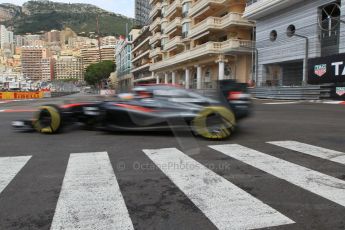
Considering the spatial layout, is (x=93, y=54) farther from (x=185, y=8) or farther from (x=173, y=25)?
(x=185, y=8)

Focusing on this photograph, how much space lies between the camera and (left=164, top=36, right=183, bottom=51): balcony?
5032 cm

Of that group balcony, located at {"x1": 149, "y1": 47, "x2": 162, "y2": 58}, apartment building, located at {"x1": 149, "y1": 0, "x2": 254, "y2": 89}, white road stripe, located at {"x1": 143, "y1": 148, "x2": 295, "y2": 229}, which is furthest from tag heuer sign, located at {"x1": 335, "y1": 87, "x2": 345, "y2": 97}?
balcony, located at {"x1": 149, "y1": 47, "x2": 162, "y2": 58}

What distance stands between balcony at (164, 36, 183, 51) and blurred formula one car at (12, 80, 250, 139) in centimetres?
4302

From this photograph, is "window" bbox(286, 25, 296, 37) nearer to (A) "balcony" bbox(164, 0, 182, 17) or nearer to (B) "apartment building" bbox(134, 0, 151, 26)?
(A) "balcony" bbox(164, 0, 182, 17)

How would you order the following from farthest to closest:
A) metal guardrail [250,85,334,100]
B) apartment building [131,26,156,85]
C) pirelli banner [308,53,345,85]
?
apartment building [131,26,156,85]
metal guardrail [250,85,334,100]
pirelli banner [308,53,345,85]

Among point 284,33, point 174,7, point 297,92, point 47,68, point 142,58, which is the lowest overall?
point 297,92

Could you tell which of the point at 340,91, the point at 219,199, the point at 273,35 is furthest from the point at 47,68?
the point at 219,199

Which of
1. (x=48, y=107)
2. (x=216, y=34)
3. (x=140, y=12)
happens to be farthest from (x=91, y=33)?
(x=48, y=107)

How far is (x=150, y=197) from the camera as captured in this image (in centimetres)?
368

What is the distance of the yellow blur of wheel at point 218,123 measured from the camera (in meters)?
6.81

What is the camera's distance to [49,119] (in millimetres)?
8180

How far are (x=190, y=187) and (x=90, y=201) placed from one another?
117 cm

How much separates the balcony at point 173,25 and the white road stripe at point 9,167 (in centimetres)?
4717

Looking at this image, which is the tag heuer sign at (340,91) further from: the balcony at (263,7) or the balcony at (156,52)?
the balcony at (156,52)
